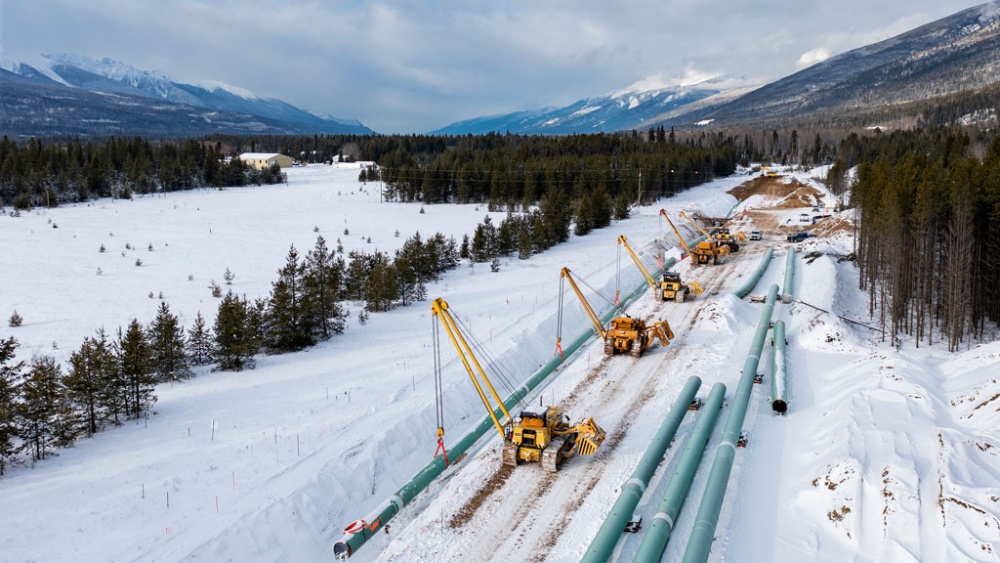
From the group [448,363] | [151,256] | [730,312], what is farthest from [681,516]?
[151,256]

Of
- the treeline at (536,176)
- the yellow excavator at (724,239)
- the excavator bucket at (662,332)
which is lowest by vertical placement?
the excavator bucket at (662,332)

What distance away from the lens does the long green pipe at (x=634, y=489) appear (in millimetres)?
14406

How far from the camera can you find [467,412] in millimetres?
24516

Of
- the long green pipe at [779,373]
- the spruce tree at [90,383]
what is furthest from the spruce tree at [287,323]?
the long green pipe at [779,373]

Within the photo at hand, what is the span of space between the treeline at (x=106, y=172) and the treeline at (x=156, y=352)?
71196 mm

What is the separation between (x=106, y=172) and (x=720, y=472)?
382 feet

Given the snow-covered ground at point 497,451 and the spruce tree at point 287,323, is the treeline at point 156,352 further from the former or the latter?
the snow-covered ground at point 497,451

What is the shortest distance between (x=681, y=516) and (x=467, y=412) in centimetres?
1006

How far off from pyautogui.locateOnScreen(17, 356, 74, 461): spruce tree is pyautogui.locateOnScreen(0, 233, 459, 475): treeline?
0.10 ft

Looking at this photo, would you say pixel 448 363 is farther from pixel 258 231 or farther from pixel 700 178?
pixel 700 178

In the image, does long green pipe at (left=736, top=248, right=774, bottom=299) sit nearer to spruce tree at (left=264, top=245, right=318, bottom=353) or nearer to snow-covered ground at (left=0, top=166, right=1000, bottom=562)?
snow-covered ground at (left=0, top=166, right=1000, bottom=562)

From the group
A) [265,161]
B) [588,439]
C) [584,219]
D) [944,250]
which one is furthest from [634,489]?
[265,161]

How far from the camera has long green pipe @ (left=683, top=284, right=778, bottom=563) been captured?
1430cm

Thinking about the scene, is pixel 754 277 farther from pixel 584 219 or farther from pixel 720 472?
pixel 720 472
